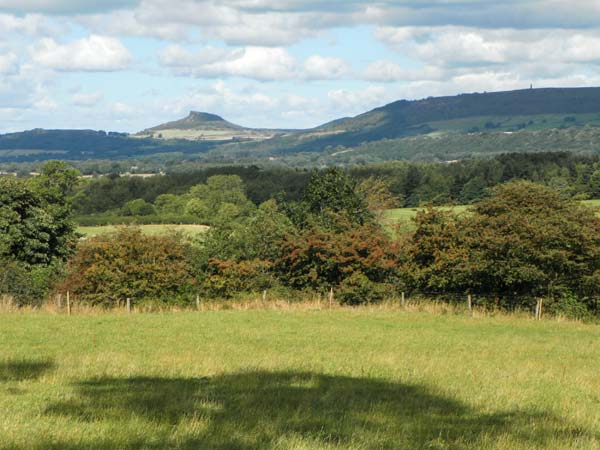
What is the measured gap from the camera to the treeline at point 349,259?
3759 cm

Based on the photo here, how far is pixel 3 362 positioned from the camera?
15.5 meters

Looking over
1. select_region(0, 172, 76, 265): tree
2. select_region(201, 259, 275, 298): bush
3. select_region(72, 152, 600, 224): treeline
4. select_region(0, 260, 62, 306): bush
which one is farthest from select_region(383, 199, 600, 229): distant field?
select_region(0, 172, 76, 265): tree

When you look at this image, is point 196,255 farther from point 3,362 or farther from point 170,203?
point 170,203

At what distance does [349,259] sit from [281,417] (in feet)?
115

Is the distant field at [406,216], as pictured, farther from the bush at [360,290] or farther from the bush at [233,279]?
the bush at [233,279]

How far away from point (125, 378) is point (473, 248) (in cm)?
2961

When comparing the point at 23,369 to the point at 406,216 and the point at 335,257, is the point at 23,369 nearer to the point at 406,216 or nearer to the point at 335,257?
the point at 335,257

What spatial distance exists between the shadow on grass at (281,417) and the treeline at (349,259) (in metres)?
26.1

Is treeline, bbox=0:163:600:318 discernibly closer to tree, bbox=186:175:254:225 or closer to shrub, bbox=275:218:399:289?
shrub, bbox=275:218:399:289

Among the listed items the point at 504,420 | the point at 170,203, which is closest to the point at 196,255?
the point at 504,420

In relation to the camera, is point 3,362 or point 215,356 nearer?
point 3,362

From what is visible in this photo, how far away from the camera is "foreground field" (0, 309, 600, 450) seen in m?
8.84

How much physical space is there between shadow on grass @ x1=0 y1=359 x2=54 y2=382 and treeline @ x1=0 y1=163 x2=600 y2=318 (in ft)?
76.8

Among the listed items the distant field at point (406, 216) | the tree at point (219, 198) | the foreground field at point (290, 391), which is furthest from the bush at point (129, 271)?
the tree at point (219, 198)
